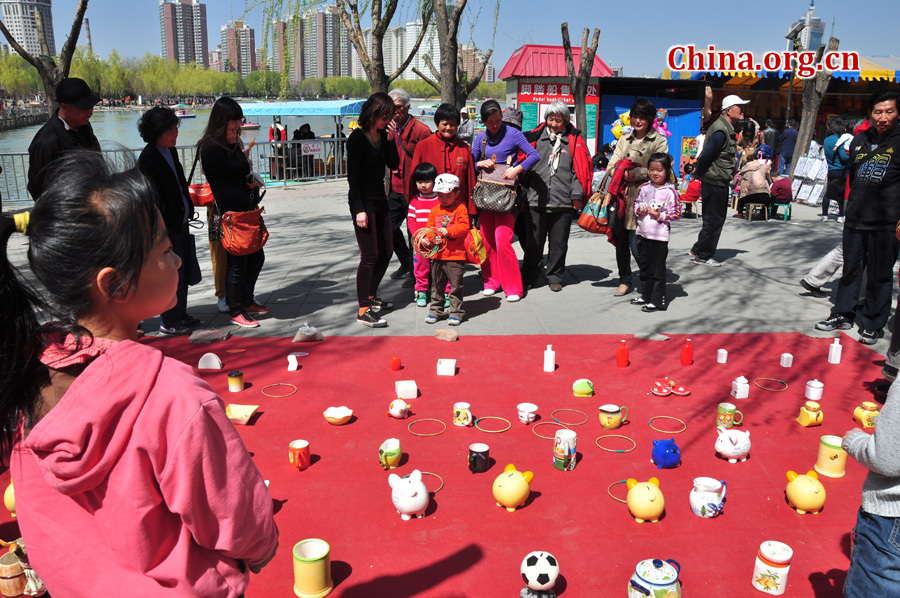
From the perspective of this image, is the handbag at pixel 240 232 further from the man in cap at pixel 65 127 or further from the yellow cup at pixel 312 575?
the yellow cup at pixel 312 575

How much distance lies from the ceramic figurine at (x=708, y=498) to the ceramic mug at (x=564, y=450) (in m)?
0.72

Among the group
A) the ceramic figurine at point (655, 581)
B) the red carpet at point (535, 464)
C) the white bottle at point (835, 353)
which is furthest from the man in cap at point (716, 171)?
the ceramic figurine at point (655, 581)

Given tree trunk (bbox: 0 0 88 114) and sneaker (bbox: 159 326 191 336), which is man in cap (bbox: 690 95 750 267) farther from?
tree trunk (bbox: 0 0 88 114)

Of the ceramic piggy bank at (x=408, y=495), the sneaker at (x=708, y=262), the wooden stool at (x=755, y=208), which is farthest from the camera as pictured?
the wooden stool at (x=755, y=208)

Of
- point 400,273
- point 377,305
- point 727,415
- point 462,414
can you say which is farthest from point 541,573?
point 400,273

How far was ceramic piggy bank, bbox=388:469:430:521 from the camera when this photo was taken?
348 cm

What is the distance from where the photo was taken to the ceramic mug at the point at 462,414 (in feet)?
15.1

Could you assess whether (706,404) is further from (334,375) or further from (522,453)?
(334,375)

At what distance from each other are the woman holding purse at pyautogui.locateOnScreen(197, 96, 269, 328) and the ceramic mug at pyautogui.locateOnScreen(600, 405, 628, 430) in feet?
11.7

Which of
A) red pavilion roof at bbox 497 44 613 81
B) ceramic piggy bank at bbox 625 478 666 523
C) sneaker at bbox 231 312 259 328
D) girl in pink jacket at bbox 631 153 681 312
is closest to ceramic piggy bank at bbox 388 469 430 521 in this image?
ceramic piggy bank at bbox 625 478 666 523

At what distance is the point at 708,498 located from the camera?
11.7 feet

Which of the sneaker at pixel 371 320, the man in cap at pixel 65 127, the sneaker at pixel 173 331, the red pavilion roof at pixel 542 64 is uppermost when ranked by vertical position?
the red pavilion roof at pixel 542 64

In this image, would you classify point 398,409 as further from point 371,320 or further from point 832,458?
point 832,458

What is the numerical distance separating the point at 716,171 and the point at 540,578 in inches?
295
